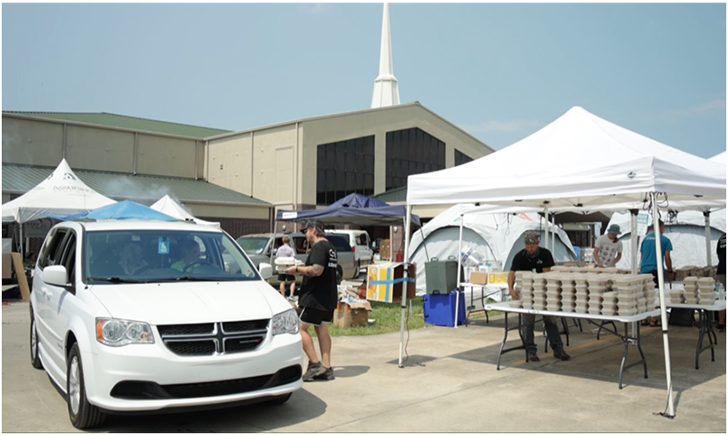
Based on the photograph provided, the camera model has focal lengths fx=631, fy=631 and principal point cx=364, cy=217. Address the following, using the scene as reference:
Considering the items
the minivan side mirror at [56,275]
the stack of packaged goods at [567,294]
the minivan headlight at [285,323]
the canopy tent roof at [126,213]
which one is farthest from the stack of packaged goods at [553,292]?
the canopy tent roof at [126,213]

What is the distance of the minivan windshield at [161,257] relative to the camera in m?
6.05

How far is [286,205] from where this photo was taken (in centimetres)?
3603

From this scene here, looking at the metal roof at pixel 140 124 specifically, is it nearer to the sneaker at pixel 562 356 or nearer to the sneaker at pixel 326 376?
the sneaker at pixel 562 356

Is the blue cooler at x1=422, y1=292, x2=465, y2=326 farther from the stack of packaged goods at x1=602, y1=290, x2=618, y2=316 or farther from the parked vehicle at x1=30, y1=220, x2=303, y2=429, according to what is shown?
the parked vehicle at x1=30, y1=220, x2=303, y2=429

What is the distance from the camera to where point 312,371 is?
7.28m

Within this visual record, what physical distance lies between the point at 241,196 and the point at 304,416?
106ft

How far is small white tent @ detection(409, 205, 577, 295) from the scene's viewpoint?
59.3 ft

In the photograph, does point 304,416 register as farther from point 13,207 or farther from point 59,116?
point 59,116

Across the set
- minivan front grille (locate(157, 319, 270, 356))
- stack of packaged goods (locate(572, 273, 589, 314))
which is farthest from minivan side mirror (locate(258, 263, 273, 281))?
stack of packaged goods (locate(572, 273, 589, 314))

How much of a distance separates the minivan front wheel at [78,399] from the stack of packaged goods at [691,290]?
24.3 ft

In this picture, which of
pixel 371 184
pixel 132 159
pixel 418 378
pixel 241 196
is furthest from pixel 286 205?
pixel 418 378

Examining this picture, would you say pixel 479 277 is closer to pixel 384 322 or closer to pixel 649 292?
pixel 384 322

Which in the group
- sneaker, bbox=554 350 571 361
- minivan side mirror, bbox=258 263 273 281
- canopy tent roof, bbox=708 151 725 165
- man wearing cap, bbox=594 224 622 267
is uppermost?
canopy tent roof, bbox=708 151 725 165

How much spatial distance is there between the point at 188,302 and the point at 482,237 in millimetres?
13866
